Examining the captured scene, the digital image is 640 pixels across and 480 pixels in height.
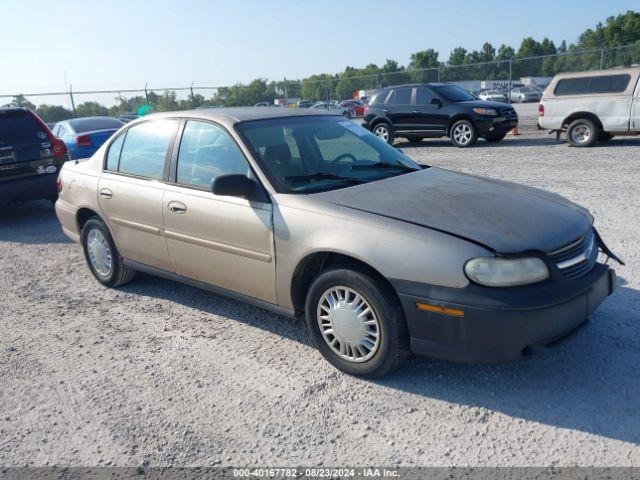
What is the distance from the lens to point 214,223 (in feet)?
13.3

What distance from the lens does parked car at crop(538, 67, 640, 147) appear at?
1259 cm

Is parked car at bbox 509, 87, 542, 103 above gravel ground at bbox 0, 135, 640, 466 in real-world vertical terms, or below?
above

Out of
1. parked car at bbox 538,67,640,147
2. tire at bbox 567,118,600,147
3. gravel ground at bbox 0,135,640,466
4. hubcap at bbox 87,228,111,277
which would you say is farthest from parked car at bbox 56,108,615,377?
tire at bbox 567,118,600,147

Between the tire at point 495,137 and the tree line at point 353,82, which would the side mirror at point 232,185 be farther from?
the tree line at point 353,82

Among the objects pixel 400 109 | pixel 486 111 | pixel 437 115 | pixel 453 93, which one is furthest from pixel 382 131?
pixel 486 111

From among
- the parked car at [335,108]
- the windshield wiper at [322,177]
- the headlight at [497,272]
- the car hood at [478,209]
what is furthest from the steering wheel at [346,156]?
the parked car at [335,108]

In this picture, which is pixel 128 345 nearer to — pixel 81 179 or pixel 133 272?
pixel 133 272

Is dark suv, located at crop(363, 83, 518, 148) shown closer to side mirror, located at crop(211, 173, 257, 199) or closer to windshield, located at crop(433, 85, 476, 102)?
windshield, located at crop(433, 85, 476, 102)

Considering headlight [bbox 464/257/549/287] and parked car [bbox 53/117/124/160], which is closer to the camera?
headlight [bbox 464/257/549/287]

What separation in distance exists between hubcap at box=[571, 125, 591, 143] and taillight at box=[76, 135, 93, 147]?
37.0ft

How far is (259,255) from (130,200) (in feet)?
5.13

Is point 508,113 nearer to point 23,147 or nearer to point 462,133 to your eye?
point 462,133

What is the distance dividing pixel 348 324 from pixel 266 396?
0.65 metres

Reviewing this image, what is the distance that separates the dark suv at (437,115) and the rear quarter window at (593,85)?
1.55m
